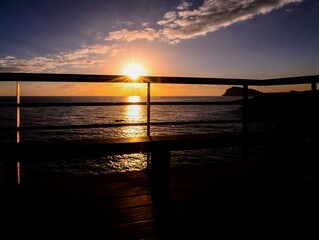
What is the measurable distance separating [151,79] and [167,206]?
1621mm

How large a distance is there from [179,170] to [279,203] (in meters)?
1.22

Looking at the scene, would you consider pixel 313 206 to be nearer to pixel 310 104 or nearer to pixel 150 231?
pixel 310 104

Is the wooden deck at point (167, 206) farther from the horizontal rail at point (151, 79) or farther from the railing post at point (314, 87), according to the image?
the horizontal rail at point (151, 79)

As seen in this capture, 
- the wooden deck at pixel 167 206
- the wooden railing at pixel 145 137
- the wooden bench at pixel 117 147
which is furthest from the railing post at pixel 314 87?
the wooden deck at pixel 167 206

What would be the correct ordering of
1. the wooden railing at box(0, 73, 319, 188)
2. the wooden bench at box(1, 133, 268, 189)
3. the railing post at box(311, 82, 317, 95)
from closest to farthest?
the wooden bench at box(1, 133, 268, 189) < the wooden railing at box(0, 73, 319, 188) < the railing post at box(311, 82, 317, 95)

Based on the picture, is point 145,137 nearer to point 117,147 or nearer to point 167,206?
point 117,147

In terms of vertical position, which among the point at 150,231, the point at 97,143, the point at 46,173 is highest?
the point at 97,143

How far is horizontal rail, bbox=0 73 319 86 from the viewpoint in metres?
2.46

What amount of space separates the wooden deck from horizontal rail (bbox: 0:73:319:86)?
1.12m

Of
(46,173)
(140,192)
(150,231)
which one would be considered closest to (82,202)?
(140,192)

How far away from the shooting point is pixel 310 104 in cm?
267

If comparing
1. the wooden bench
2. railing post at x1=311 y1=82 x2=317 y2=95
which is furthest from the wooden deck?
railing post at x1=311 y1=82 x2=317 y2=95

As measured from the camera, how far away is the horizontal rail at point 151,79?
8.07 ft

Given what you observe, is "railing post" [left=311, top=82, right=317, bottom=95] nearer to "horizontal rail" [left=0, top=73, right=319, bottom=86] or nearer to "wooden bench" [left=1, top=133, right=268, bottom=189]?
"horizontal rail" [left=0, top=73, right=319, bottom=86]
